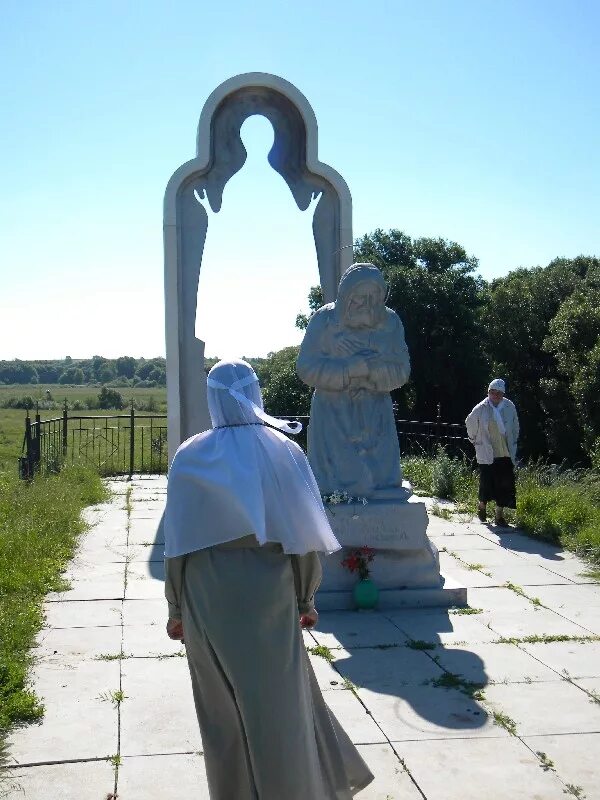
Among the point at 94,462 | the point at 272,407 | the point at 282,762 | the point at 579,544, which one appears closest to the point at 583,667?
the point at 282,762

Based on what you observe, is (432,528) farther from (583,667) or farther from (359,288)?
(583,667)

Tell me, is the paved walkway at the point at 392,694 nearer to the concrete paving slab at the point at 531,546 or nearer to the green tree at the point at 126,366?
the concrete paving slab at the point at 531,546

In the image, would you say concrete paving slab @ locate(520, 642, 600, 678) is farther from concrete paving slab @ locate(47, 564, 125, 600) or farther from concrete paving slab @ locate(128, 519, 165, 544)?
concrete paving slab @ locate(128, 519, 165, 544)

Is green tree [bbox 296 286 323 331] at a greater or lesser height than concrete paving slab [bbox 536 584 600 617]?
greater

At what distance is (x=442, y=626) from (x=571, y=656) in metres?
0.98

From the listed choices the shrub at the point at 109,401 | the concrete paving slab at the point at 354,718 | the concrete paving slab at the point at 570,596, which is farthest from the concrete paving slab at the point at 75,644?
the shrub at the point at 109,401

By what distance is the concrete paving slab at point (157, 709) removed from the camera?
169 inches

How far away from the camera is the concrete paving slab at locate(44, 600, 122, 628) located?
637 centimetres

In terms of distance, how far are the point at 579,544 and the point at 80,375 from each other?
2659 inches

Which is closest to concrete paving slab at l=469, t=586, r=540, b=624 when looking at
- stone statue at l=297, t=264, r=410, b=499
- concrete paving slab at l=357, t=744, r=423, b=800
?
stone statue at l=297, t=264, r=410, b=499

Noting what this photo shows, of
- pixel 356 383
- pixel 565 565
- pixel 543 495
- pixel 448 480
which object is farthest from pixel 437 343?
pixel 356 383

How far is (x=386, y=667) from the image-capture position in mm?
5449

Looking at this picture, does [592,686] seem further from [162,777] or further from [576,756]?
[162,777]

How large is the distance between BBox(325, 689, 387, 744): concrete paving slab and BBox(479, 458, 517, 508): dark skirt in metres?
5.65
